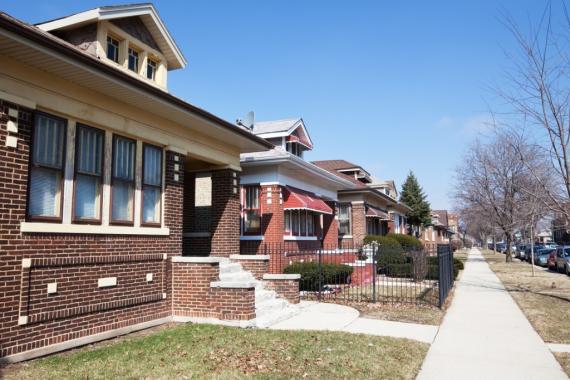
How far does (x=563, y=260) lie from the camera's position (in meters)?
28.8

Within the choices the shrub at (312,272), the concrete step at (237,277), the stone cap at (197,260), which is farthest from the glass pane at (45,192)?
the shrub at (312,272)

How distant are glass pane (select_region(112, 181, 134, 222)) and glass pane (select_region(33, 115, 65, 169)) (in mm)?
1446

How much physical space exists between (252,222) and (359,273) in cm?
494

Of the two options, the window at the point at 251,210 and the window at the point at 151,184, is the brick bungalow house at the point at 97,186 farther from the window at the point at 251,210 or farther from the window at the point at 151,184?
the window at the point at 251,210

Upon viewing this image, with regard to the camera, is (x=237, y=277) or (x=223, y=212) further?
(x=223, y=212)

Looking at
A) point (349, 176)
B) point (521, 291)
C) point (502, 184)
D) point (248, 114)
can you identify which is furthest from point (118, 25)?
point (502, 184)

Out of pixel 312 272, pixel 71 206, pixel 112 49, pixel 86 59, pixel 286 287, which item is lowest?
pixel 286 287

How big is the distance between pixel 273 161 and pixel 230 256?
486 cm

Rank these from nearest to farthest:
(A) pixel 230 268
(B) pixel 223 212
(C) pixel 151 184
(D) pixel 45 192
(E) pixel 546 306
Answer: (D) pixel 45 192
(C) pixel 151 184
(A) pixel 230 268
(B) pixel 223 212
(E) pixel 546 306

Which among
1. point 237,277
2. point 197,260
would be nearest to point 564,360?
point 197,260

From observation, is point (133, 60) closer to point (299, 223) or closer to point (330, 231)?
point (299, 223)

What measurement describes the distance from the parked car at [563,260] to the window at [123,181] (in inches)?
1035

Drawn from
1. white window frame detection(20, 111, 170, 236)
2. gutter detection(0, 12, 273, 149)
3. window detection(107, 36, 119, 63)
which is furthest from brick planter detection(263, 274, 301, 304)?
window detection(107, 36, 119, 63)

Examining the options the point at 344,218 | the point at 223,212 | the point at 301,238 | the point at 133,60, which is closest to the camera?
the point at 133,60
